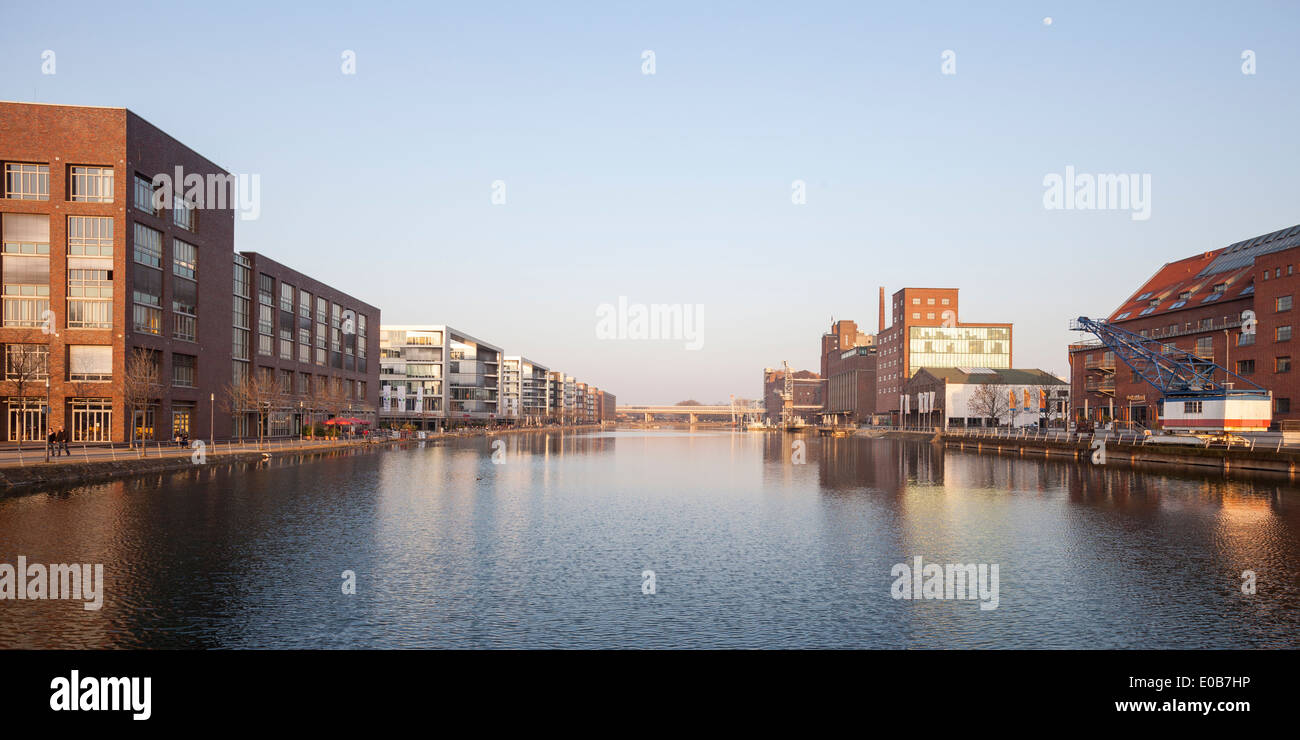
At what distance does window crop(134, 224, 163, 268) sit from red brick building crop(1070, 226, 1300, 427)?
351ft

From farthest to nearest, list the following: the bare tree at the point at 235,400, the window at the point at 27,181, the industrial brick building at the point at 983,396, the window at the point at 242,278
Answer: the industrial brick building at the point at 983,396 → the window at the point at 242,278 → the bare tree at the point at 235,400 → the window at the point at 27,181

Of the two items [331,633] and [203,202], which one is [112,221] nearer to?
[203,202]

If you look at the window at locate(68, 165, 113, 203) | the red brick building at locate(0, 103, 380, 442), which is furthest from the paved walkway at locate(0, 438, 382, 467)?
the window at locate(68, 165, 113, 203)

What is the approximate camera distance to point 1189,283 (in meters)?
108

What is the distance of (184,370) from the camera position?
78.7m

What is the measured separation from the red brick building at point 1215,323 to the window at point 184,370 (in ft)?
351

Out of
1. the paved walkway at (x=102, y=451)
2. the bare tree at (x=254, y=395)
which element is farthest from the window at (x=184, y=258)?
the paved walkway at (x=102, y=451)

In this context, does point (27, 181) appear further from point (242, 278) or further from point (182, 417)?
point (242, 278)

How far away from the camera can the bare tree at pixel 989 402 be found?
151m

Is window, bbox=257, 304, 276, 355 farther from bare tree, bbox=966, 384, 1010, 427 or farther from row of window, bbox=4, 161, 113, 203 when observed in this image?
bare tree, bbox=966, 384, 1010, 427

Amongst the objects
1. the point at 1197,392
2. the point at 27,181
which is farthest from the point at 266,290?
the point at 1197,392

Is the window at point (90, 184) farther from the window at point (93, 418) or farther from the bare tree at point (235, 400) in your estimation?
the bare tree at point (235, 400)

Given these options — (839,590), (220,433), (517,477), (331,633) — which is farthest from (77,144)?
(839,590)
